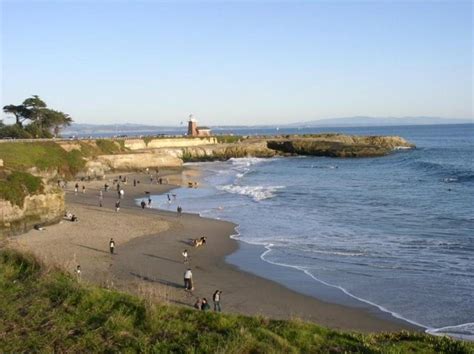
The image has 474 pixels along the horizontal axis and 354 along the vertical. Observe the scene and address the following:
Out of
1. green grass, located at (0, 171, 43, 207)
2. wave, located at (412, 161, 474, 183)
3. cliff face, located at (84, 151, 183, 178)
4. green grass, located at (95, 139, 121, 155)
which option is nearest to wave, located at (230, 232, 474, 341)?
green grass, located at (0, 171, 43, 207)

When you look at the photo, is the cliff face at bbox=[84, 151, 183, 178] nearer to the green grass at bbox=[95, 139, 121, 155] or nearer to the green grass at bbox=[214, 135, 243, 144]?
the green grass at bbox=[95, 139, 121, 155]

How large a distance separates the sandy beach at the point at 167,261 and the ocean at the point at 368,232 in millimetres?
1034

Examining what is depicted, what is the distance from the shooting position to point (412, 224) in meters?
28.9

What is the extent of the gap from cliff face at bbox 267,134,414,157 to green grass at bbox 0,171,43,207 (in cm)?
6451

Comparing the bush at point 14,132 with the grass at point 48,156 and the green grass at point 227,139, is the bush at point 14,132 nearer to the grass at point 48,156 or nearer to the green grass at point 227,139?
the grass at point 48,156

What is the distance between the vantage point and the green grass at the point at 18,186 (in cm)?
2752

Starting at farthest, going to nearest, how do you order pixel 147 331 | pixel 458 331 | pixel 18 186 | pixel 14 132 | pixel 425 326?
1. pixel 14 132
2. pixel 18 186
3. pixel 425 326
4. pixel 458 331
5. pixel 147 331

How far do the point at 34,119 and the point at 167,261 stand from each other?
59.9 meters

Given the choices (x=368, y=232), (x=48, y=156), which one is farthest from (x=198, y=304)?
(x=48, y=156)

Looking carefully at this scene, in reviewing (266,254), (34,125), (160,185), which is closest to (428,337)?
(266,254)

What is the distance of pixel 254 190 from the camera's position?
150 ft

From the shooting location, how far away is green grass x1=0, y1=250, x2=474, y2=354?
9.23m

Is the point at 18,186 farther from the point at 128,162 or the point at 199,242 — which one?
the point at 128,162

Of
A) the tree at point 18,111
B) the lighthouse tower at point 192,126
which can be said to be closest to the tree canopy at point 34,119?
the tree at point 18,111
